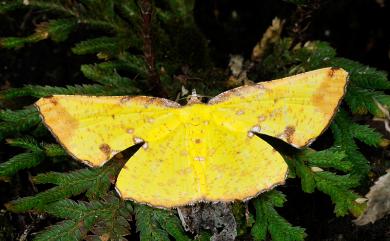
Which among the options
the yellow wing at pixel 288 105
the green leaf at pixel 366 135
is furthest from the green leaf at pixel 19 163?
the green leaf at pixel 366 135

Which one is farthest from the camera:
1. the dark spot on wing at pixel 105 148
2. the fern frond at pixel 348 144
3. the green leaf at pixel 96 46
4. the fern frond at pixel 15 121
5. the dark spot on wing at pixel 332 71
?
the green leaf at pixel 96 46

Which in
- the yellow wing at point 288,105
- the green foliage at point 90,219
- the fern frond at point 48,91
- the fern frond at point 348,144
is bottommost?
the green foliage at point 90,219

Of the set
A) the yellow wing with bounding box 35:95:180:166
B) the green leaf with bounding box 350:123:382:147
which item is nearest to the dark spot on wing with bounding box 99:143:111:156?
the yellow wing with bounding box 35:95:180:166

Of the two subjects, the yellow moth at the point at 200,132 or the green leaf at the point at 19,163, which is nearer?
the yellow moth at the point at 200,132

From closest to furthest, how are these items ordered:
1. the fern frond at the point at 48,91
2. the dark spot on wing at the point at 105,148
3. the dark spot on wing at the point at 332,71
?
the dark spot on wing at the point at 332,71 → the dark spot on wing at the point at 105,148 → the fern frond at the point at 48,91

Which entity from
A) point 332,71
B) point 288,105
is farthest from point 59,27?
point 332,71

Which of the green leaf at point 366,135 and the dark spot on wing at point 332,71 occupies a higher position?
the dark spot on wing at point 332,71

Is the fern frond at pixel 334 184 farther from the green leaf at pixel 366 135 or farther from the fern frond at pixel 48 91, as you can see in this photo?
the fern frond at pixel 48 91
